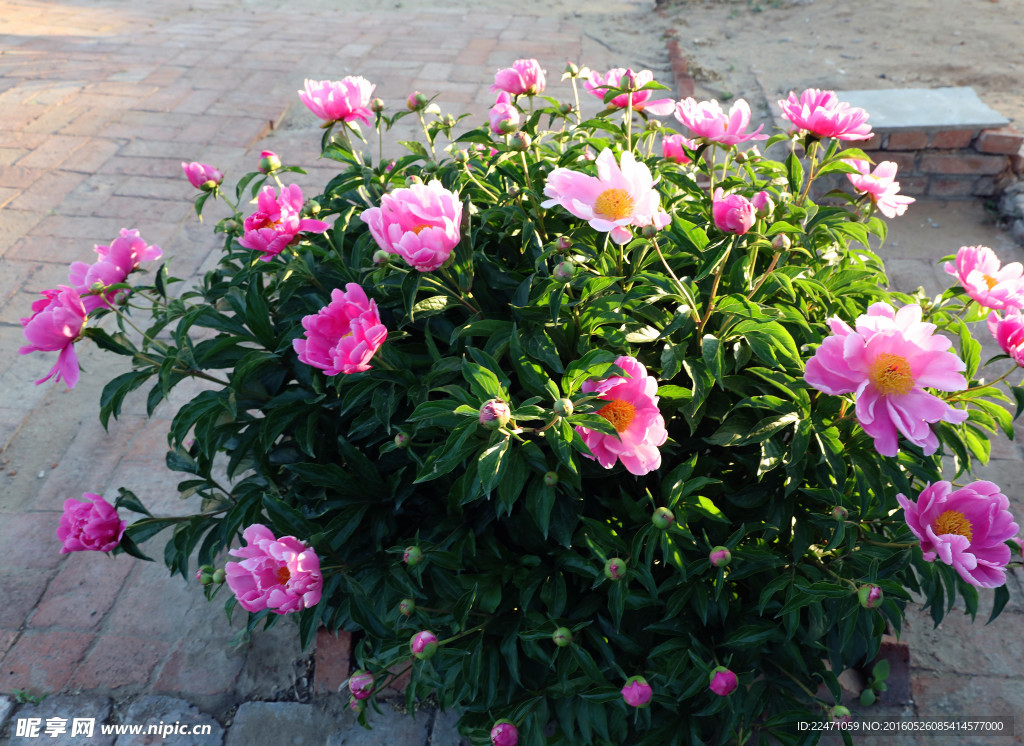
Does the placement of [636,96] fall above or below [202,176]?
above

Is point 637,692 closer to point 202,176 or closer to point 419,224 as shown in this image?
point 419,224

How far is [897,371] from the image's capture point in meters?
1.09

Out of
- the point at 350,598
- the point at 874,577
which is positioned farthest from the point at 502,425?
the point at 874,577

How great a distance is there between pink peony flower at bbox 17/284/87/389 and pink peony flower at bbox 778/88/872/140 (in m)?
1.39

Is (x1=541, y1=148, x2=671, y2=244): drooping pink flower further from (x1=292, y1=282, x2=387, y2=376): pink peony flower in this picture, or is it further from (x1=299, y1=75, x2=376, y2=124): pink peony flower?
(x1=299, y1=75, x2=376, y2=124): pink peony flower

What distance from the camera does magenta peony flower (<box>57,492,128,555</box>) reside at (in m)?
1.50

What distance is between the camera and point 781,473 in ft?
4.68

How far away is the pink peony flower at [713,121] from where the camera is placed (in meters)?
1.51

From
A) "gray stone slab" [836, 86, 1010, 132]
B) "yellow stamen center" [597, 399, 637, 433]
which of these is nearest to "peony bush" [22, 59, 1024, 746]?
"yellow stamen center" [597, 399, 637, 433]

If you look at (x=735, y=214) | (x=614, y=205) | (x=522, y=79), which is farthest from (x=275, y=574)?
(x=522, y=79)

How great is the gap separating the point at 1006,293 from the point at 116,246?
5.56 feet

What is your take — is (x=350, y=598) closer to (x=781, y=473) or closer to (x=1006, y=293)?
(x=781, y=473)

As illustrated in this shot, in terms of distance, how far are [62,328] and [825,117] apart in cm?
148

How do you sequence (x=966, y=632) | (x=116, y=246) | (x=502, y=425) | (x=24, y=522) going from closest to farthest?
(x=502, y=425) → (x=116, y=246) → (x=966, y=632) → (x=24, y=522)
